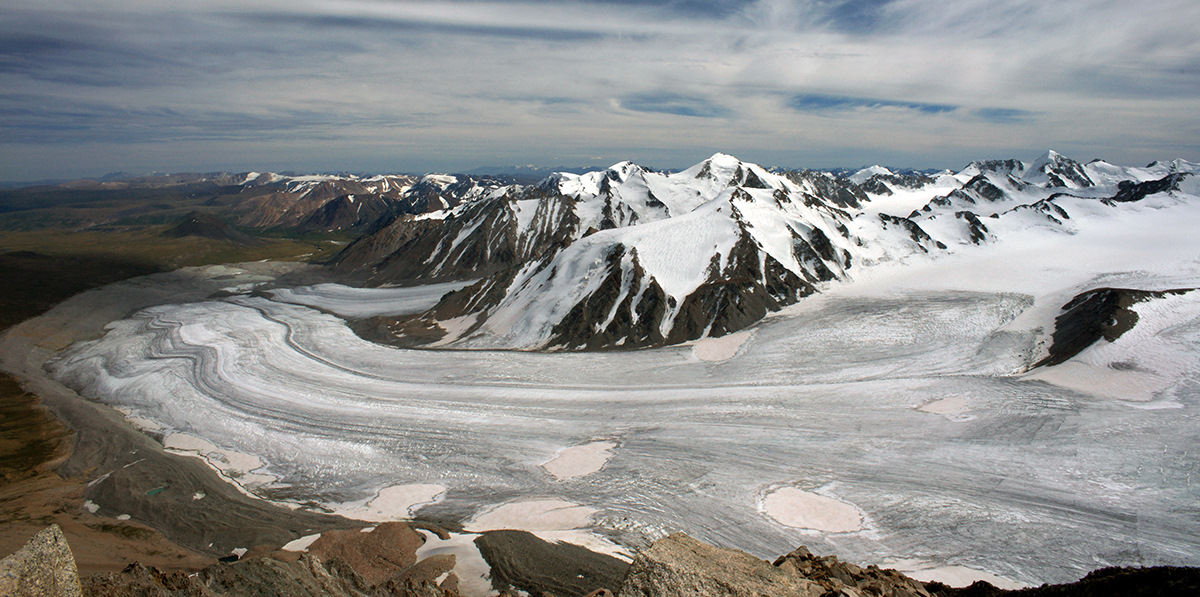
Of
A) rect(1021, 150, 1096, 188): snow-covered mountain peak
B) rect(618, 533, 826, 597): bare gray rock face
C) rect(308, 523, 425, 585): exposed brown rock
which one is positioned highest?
rect(1021, 150, 1096, 188): snow-covered mountain peak

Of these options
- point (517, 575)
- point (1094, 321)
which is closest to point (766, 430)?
point (517, 575)

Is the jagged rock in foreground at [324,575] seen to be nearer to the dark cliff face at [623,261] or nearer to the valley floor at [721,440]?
the valley floor at [721,440]

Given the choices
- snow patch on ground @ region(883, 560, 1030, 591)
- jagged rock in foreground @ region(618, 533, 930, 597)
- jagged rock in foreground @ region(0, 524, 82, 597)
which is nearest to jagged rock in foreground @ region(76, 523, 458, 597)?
jagged rock in foreground @ region(0, 524, 82, 597)

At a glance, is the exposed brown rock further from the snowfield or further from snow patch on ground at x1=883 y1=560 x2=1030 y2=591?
snow patch on ground at x1=883 y1=560 x2=1030 y2=591

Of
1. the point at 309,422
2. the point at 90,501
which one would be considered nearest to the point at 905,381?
the point at 309,422

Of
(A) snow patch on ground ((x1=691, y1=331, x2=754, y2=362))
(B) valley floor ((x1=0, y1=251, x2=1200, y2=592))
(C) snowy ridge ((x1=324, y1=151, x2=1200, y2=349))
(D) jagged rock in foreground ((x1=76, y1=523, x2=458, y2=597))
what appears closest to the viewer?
(D) jagged rock in foreground ((x1=76, y1=523, x2=458, y2=597))

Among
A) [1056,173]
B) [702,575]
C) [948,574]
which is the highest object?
[1056,173]

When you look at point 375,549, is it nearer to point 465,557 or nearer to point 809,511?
point 465,557

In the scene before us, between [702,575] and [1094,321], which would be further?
[1094,321]
